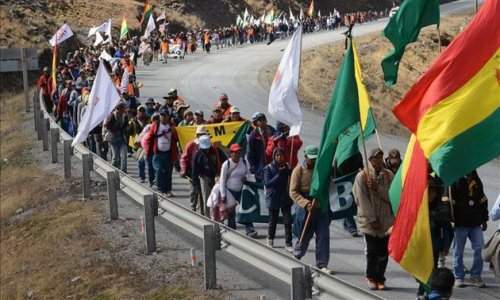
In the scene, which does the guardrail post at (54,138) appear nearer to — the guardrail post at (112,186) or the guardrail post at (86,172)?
the guardrail post at (86,172)

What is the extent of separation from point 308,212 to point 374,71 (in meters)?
31.5

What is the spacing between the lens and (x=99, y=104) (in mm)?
15266

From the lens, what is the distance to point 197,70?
45188mm

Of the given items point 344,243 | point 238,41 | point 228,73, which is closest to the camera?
point 344,243

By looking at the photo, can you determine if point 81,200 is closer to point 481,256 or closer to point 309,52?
point 481,256

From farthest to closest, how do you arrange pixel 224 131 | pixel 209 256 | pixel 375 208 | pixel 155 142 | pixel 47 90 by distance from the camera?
1. pixel 47 90
2. pixel 155 142
3. pixel 224 131
4. pixel 375 208
5. pixel 209 256

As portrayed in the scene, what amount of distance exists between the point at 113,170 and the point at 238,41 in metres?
51.3

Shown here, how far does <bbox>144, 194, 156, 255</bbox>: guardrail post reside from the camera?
1210cm

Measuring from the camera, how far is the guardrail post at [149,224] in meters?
12.1

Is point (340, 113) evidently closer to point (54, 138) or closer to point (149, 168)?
point (149, 168)

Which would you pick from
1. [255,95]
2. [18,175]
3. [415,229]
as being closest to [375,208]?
[415,229]

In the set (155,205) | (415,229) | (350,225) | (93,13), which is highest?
(93,13)

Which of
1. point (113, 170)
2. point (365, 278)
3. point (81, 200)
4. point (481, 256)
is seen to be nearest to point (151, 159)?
point (81, 200)

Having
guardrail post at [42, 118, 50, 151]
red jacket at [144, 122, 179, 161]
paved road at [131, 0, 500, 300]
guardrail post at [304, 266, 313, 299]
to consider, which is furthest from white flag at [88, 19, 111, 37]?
guardrail post at [304, 266, 313, 299]
